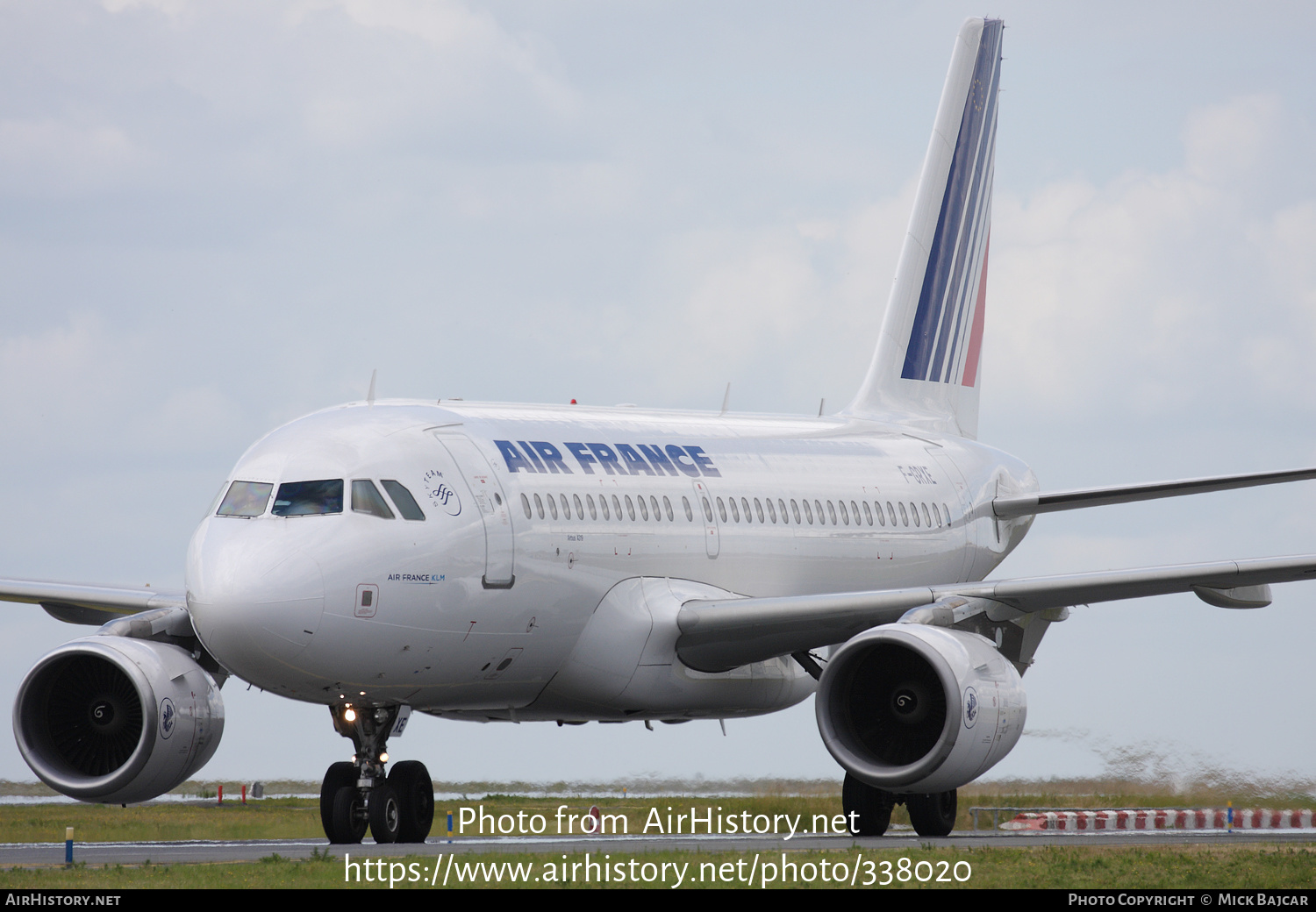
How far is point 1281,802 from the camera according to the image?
2370 cm

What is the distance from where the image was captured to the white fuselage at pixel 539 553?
17141 mm

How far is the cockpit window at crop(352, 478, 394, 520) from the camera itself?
17609mm

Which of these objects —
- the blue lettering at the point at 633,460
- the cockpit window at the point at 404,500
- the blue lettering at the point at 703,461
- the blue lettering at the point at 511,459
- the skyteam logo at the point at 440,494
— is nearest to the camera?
the cockpit window at the point at 404,500

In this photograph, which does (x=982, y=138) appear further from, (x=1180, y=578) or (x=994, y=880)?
(x=994, y=880)

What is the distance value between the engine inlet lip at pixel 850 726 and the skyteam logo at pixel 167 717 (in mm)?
6294

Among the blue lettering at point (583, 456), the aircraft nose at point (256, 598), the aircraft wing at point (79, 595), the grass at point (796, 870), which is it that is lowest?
the grass at point (796, 870)

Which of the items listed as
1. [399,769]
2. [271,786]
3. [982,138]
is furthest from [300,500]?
[982,138]

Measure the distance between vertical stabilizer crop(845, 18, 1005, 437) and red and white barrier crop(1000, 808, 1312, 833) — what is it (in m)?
6.60

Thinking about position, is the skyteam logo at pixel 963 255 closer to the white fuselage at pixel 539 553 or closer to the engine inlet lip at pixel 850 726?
the white fuselage at pixel 539 553

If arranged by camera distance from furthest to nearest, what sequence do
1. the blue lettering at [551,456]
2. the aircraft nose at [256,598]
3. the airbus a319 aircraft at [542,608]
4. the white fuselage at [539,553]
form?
the blue lettering at [551,456]
the airbus a319 aircraft at [542,608]
the white fuselage at [539,553]
the aircraft nose at [256,598]

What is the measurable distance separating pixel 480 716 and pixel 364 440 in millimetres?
4294

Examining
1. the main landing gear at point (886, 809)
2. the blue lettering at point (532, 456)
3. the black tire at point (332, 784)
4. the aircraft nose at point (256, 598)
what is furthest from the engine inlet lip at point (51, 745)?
the main landing gear at point (886, 809)

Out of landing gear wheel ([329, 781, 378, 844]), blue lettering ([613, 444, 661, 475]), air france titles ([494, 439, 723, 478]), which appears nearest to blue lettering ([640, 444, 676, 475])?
air france titles ([494, 439, 723, 478])

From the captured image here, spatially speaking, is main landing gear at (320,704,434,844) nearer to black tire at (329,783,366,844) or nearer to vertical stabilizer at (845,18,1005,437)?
black tire at (329,783,366,844)
